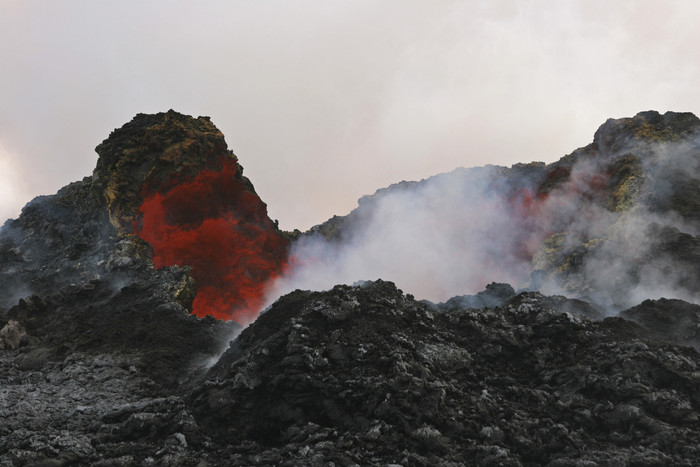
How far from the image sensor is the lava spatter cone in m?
19.8

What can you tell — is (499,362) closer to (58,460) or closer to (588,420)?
(588,420)

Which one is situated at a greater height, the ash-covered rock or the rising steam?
the rising steam

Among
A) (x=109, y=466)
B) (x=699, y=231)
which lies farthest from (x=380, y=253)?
(x=109, y=466)

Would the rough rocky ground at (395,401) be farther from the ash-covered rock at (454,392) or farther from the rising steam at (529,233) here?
the rising steam at (529,233)

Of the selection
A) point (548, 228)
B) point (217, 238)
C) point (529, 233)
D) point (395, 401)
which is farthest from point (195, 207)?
point (548, 228)

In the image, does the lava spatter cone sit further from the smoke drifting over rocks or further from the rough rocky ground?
the rough rocky ground

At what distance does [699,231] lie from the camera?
14.7 metres

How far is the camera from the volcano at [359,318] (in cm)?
615

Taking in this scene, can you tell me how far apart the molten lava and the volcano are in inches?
4.3

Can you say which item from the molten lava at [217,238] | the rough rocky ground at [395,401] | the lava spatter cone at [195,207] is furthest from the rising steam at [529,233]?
the rough rocky ground at [395,401]

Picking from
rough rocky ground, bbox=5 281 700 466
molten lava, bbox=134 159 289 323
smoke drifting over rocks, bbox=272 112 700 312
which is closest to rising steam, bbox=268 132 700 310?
smoke drifting over rocks, bbox=272 112 700 312

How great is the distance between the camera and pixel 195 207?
22.0 meters

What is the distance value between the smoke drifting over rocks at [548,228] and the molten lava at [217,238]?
1.85 metres

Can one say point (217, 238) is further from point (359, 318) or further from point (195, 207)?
point (359, 318)
